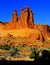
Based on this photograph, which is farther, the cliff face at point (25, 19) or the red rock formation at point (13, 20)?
the red rock formation at point (13, 20)

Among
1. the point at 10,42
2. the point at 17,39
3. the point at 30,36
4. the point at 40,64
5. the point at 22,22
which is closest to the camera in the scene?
the point at 40,64

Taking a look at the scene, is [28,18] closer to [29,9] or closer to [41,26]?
[29,9]

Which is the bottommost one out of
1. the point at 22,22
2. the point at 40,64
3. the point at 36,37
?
the point at 40,64

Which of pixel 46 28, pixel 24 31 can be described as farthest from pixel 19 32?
pixel 46 28

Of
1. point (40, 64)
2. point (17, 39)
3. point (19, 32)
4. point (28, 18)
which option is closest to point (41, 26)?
point (28, 18)

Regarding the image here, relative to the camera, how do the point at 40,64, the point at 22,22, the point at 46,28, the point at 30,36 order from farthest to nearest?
the point at 46,28, the point at 22,22, the point at 30,36, the point at 40,64

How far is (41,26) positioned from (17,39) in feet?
180

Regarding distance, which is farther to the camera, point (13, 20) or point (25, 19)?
point (13, 20)

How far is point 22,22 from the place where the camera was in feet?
258

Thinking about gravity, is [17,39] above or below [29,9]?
below

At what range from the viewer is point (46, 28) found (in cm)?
11381

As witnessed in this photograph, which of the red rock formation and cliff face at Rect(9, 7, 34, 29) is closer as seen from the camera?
cliff face at Rect(9, 7, 34, 29)

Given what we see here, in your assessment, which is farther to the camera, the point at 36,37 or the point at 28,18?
the point at 28,18

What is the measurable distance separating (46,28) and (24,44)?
56.5m
